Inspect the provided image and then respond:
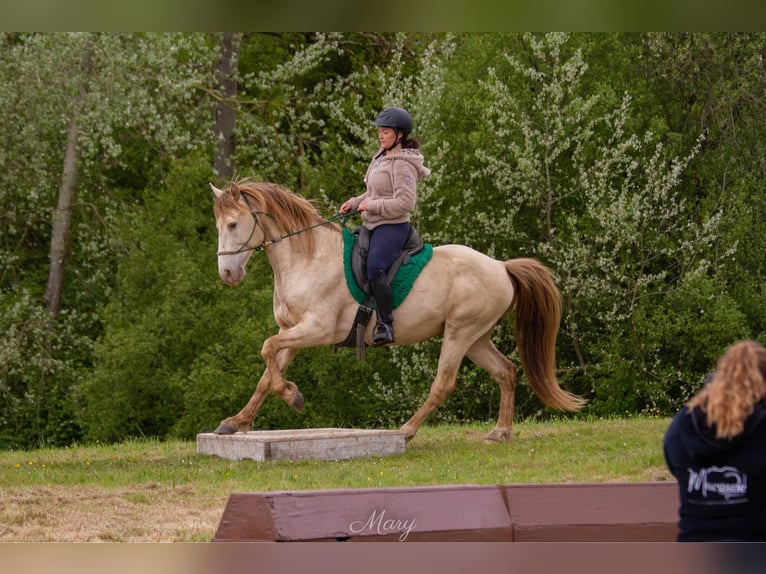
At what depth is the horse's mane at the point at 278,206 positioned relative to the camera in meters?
10.1

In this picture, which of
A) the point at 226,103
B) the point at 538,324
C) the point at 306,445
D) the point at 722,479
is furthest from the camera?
the point at 226,103

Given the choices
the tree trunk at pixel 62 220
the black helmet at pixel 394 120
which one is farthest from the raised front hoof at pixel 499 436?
the tree trunk at pixel 62 220

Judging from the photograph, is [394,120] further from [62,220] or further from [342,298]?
[62,220]

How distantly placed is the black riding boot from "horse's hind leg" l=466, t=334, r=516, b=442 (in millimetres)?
1079

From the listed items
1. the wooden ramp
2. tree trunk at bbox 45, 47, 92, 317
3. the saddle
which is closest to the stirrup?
the saddle

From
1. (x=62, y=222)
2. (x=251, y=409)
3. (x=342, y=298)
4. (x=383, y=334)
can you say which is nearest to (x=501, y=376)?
(x=383, y=334)

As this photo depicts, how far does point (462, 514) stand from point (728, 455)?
2.14 metres

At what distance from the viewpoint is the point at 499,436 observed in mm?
10750

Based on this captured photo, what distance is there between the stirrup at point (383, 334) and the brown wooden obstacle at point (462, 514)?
3715mm

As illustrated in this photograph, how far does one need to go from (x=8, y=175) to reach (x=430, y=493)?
46.8ft

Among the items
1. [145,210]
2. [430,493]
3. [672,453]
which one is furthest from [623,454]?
[145,210]

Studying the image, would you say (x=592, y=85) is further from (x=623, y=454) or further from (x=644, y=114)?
(x=623, y=454)

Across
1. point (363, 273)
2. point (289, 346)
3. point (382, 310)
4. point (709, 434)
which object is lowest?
point (289, 346)

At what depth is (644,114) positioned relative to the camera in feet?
63.6
